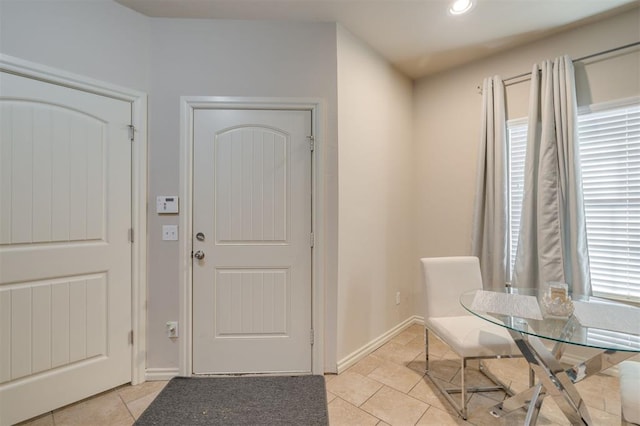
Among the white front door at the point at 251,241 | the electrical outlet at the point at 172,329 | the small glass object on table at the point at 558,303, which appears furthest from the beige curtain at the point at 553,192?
the electrical outlet at the point at 172,329

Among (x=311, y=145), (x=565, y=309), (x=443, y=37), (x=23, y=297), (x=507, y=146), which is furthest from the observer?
(x=507, y=146)

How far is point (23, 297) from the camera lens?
158 cm

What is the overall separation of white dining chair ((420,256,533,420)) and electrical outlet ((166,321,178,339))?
1.88 meters

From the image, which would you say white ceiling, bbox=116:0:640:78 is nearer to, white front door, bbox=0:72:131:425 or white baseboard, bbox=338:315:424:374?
white front door, bbox=0:72:131:425

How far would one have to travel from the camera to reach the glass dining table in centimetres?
116

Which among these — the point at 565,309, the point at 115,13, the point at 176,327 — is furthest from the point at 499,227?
the point at 115,13

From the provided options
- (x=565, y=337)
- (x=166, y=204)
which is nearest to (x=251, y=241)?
(x=166, y=204)

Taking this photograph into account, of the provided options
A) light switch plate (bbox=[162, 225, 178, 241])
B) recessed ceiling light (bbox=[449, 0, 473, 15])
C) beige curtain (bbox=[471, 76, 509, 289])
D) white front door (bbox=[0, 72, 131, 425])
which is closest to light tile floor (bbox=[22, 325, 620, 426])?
white front door (bbox=[0, 72, 131, 425])

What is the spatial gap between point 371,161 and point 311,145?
664mm

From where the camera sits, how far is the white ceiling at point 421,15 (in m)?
1.89

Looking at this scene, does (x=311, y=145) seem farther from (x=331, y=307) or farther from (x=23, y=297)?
(x=23, y=297)

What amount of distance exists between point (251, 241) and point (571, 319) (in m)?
1.94

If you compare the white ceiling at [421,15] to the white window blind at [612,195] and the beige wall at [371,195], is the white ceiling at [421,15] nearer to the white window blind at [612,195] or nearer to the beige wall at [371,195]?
the beige wall at [371,195]

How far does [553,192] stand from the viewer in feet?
6.82
